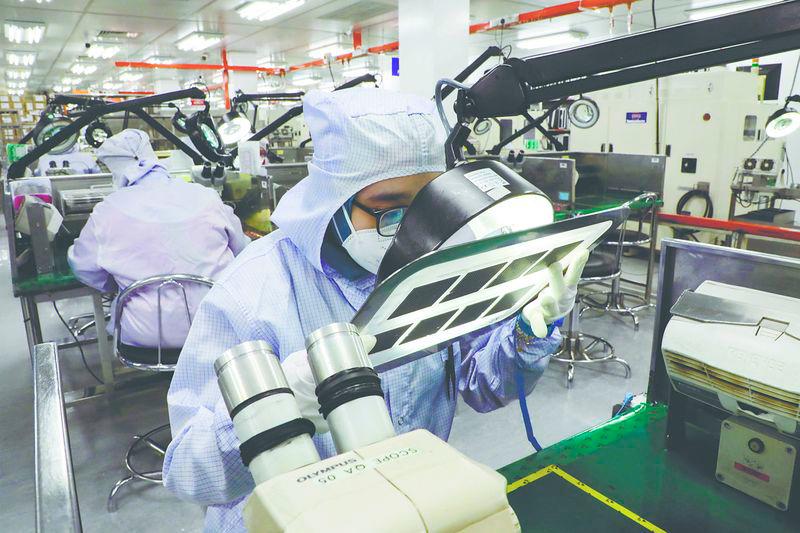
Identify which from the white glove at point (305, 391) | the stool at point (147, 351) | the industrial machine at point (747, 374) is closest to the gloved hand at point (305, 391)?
the white glove at point (305, 391)

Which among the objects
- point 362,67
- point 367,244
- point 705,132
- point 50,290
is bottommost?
point 50,290

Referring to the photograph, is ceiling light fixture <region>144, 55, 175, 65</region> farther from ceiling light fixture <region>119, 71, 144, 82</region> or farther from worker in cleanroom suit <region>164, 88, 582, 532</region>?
worker in cleanroom suit <region>164, 88, 582, 532</region>

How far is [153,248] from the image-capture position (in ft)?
8.04

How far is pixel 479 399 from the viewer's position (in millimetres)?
1342

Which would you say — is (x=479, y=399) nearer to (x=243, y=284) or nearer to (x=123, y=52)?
(x=243, y=284)

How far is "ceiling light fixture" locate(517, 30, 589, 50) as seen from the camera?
8728mm

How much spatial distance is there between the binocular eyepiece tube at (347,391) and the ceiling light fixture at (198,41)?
30.6 feet

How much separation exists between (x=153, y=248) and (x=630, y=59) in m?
2.21

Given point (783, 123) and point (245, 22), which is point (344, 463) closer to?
point (783, 123)

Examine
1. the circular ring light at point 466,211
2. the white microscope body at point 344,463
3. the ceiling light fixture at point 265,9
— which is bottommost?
the white microscope body at point 344,463

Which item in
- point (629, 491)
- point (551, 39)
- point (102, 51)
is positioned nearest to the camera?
point (629, 491)

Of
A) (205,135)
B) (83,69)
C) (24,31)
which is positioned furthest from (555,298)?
(83,69)

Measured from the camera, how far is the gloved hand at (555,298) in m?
0.89

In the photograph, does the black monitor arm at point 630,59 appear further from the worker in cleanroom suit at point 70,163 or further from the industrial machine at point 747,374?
the worker in cleanroom suit at point 70,163
